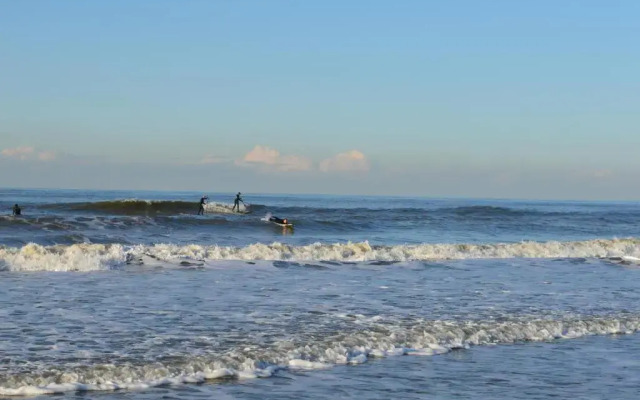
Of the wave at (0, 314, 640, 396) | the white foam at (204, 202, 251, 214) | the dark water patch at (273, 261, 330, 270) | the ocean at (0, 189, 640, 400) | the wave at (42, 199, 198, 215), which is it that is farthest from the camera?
the white foam at (204, 202, 251, 214)

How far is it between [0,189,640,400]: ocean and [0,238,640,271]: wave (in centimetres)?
8

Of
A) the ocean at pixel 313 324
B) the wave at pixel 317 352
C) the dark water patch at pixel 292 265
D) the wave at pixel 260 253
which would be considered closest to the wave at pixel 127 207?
the wave at pixel 260 253

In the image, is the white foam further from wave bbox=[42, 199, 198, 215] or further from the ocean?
the ocean

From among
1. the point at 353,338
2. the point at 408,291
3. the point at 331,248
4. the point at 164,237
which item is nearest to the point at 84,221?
the point at 164,237

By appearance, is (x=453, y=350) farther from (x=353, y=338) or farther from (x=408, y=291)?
(x=408, y=291)

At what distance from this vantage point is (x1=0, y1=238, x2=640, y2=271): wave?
1912cm

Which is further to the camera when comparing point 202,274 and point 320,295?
point 202,274

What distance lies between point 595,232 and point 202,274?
119 ft

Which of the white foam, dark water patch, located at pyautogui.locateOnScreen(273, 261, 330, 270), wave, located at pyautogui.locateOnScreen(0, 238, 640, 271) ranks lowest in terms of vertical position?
dark water patch, located at pyautogui.locateOnScreen(273, 261, 330, 270)

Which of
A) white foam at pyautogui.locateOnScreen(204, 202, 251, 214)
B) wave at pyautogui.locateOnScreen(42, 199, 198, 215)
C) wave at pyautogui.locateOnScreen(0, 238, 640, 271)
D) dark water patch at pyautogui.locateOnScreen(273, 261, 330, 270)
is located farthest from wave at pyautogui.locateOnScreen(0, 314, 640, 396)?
white foam at pyautogui.locateOnScreen(204, 202, 251, 214)

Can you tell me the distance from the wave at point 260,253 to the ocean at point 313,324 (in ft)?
0.26

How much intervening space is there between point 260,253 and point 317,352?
13.3 metres

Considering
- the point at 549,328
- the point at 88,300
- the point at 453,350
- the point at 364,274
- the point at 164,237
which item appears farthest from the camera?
the point at 164,237

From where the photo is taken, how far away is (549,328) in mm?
12117
